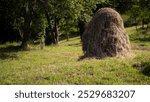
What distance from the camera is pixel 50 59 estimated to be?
30844 mm

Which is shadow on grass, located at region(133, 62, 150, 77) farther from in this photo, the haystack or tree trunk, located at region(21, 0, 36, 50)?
tree trunk, located at region(21, 0, 36, 50)

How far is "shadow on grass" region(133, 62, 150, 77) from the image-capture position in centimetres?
1730

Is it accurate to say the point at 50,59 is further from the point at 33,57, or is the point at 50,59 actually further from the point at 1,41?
the point at 1,41

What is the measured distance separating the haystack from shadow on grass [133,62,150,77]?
428 cm

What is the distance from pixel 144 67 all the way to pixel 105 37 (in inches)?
232

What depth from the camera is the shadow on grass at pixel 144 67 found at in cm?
1730

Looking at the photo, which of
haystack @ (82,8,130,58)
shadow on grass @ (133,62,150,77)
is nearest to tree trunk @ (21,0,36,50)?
haystack @ (82,8,130,58)

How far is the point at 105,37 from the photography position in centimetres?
2359

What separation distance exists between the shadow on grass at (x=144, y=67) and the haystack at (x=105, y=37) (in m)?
4.28

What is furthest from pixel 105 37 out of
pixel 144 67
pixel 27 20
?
pixel 27 20

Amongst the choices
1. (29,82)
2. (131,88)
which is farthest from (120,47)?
(131,88)

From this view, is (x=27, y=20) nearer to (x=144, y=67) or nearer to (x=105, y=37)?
(x=105, y=37)

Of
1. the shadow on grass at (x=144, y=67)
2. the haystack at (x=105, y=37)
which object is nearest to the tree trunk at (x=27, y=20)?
the haystack at (x=105, y=37)

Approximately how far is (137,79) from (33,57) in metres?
16.4
